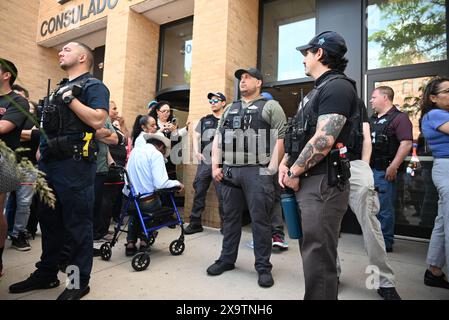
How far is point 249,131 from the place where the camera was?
9.99 ft

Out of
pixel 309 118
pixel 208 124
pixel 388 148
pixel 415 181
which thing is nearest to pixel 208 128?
pixel 208 124

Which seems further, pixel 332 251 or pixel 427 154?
pixel 427 154

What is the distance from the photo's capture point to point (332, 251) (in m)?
1.84

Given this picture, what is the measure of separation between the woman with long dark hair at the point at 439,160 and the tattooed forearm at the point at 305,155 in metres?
1.67

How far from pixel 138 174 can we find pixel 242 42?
11.1 feet

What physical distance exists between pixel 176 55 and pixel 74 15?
3.17m

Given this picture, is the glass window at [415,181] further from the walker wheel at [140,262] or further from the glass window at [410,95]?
the walker wheel at [140,262]

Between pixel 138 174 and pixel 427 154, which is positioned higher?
pixel 427 154

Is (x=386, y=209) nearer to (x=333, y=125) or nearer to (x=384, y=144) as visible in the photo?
(x=384, y=144)

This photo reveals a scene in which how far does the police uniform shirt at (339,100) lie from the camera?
184cm

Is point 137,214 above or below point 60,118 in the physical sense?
below

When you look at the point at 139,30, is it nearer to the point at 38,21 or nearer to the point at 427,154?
the point at 38,21

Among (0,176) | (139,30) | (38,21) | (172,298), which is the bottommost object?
(172,298)

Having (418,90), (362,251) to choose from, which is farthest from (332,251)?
(418,90)
